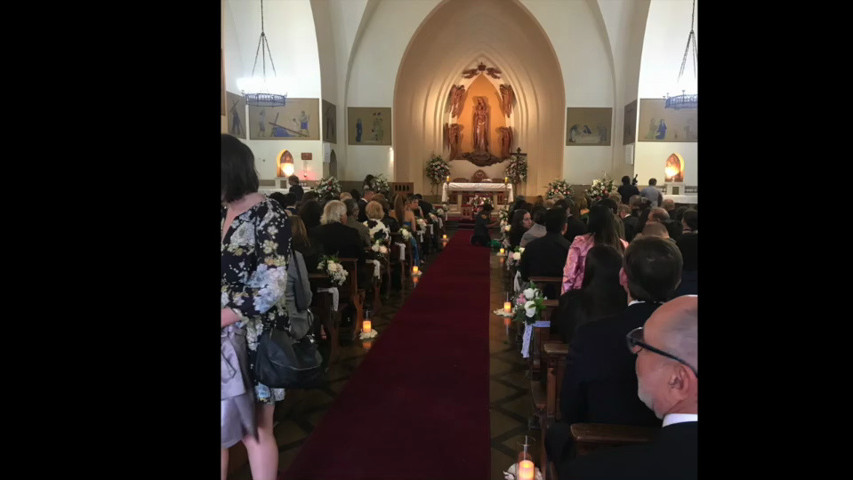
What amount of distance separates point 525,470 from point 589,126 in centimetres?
1576

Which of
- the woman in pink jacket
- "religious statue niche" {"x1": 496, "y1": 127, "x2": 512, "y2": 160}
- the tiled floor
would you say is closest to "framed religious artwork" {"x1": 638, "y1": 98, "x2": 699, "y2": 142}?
"religious statue niche" {"x1": 496, "y1": 127, "x2": 512, "y2": 160}

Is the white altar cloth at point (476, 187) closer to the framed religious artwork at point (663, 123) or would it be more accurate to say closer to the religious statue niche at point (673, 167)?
the framed religious artwork at point (663, 123)

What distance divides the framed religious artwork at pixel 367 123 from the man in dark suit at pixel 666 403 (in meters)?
16.8

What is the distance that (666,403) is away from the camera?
1.72 m

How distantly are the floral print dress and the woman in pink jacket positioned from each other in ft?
7.91

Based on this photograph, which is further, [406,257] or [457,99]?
[457,99]

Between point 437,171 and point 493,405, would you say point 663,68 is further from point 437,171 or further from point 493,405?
point 493,405

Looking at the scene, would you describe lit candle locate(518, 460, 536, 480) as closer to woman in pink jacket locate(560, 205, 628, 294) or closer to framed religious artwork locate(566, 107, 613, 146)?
woman in pink jacket locate(560, 205, 628, 294)

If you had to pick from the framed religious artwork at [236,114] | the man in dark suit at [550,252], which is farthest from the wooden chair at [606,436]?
the framed religious artwork at [236,114]

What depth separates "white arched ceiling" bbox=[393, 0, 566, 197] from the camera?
19.6 metres

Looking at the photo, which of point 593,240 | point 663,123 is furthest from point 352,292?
point 663,123
